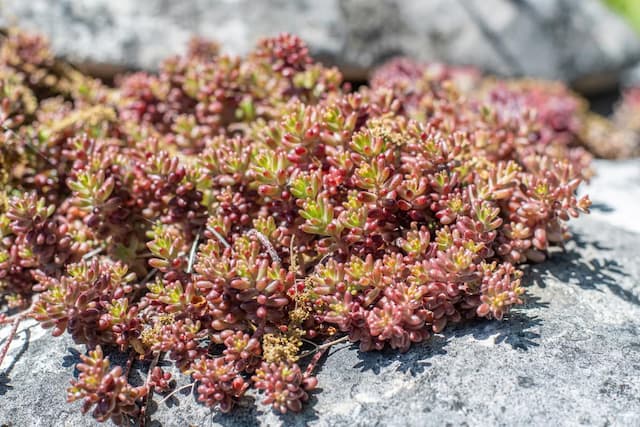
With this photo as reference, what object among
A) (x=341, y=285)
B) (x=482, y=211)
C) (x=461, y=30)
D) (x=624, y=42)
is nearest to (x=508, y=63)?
(x=461, y=30)

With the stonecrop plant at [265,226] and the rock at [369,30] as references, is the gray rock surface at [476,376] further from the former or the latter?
the rock at [369,30]

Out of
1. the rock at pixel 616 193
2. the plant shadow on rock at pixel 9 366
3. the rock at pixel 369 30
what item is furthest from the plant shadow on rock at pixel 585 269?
the rock at pixel 369 30

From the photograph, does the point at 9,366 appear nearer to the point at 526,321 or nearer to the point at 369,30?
the point at 526,321

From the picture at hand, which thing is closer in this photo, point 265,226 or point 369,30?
point 265,226

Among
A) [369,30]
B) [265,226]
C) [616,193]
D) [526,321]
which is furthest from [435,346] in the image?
[369,30]

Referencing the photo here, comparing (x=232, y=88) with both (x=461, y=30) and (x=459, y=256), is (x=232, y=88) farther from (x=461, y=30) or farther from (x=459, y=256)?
(x=461, y=30)

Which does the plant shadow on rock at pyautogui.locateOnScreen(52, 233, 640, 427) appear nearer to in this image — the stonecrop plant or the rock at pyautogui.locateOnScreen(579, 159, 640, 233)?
the stonecrop plant
